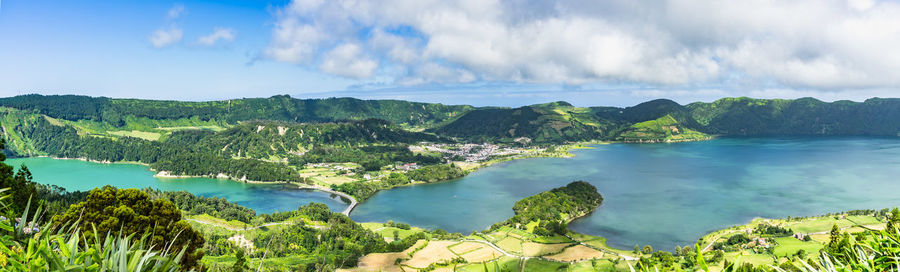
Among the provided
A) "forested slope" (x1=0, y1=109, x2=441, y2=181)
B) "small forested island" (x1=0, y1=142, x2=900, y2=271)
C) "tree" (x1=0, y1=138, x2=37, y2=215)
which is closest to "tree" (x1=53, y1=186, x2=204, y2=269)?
"tree" (x1=0, y1=138, x2=37, y2=215)

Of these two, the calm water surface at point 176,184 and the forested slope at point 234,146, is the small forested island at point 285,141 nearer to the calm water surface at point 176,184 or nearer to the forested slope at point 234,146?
the forested slope at point 234,146

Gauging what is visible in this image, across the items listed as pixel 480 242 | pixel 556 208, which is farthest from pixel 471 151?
pixel 480 242

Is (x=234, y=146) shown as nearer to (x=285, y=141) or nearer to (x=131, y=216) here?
(x=285, y=141)

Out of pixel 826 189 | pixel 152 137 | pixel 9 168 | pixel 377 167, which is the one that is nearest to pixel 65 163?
pixel 152 137

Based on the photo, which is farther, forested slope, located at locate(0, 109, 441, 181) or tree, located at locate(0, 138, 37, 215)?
forested slope, located at locate(0, 109, 441, 181)

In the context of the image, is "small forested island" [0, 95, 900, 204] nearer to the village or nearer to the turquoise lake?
the village

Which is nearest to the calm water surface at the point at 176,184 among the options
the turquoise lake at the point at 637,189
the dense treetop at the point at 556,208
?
the turquoise lake at the point at 637,189
